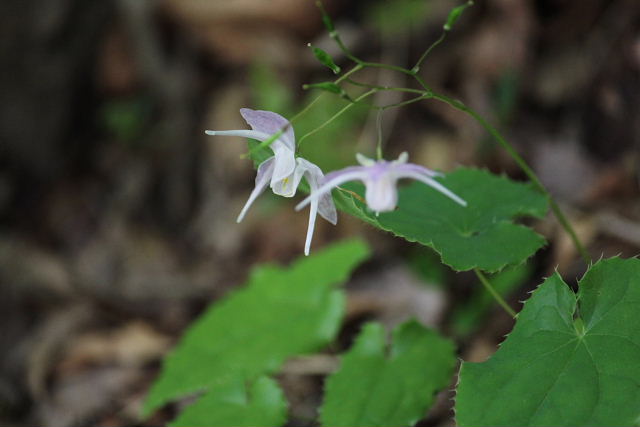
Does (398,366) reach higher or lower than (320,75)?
lower

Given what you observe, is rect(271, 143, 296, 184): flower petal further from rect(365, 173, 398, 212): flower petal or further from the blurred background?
the blurred background

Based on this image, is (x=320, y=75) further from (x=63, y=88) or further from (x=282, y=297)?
(x=282, y=297)

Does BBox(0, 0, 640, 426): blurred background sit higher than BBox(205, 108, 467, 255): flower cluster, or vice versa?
BBox(0, 0, 640, 426): blurred background

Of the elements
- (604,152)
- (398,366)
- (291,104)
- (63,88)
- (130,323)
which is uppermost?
(63,88)

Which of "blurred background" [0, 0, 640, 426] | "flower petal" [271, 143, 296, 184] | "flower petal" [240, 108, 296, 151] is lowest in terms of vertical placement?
"flower petal" [271, 143, 296, 184]

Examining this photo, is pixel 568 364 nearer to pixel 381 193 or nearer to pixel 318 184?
pixel 381 193

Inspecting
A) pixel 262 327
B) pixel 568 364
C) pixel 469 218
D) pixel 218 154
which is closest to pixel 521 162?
pixel 469 218

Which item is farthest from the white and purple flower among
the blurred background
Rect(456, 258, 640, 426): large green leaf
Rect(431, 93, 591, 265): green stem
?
the blurred background

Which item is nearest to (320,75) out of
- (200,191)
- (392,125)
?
(392,125)
